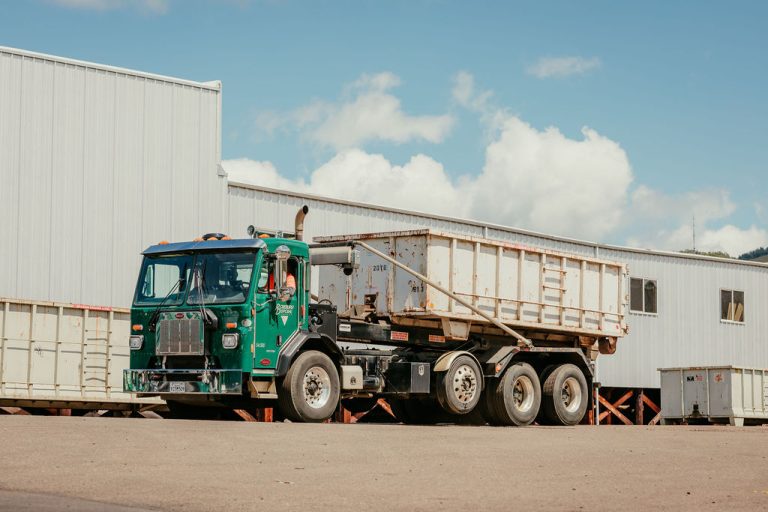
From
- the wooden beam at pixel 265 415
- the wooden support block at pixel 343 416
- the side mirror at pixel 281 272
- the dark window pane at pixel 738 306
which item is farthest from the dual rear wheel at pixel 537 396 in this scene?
the dark window pane at pixel 738 306

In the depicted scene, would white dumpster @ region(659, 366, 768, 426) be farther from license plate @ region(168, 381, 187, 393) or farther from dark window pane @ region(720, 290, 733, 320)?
license plate @ region(168, 381, 187, 393)

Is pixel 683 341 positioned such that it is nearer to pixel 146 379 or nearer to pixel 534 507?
pixel 146 379

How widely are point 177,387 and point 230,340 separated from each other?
3.68 feet

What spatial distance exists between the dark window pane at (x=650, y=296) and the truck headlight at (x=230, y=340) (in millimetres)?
21991

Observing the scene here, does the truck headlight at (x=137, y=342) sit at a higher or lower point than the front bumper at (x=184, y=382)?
higher

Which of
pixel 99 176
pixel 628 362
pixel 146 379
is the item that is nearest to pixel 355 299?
pixel 146 379

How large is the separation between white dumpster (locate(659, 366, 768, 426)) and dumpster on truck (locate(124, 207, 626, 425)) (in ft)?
25.6

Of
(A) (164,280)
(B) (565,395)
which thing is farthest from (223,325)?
(B) (565,395)

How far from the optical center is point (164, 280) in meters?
18.4

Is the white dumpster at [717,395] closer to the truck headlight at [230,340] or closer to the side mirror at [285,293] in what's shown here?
the side mirror at [285,293]

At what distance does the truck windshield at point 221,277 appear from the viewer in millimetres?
17953

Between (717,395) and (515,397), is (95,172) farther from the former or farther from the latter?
(717,395)

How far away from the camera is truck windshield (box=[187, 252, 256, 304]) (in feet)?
58.9

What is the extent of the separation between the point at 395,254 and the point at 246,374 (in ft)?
14.0
